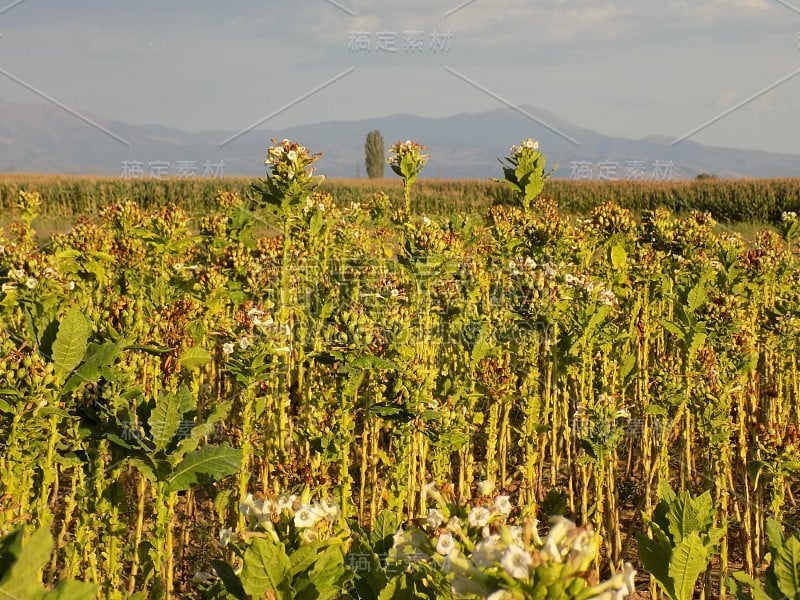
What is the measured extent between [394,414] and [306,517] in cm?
235

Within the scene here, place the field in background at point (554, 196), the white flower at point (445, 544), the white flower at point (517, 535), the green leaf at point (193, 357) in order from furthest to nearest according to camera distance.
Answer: the field in background at point (554, 196), the green leaf at point (193, 357), the white flower at point (445, 544), the white flower at point (517, 535)

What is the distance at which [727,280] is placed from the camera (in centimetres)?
786

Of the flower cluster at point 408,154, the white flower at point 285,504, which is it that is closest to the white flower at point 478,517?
the white flower at point 285,504

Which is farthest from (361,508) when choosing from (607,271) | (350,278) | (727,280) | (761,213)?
(761,213)

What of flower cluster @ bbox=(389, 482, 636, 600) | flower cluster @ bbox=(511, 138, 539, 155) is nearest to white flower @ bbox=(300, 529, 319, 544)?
flower cluster @ bbox=(389, 482, 636, 600)

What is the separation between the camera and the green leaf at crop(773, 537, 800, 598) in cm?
202

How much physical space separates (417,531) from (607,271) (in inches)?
250

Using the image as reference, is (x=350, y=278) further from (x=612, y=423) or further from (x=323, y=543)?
(x=323, y=543)

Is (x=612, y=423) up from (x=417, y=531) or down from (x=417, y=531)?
down

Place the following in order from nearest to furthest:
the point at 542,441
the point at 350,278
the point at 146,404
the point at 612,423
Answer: the point at 146,404 < the point at 612,423 < the point at 542,441 < the point at 350,278

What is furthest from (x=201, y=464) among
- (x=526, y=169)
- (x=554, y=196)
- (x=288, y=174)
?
(x=554, y=196)

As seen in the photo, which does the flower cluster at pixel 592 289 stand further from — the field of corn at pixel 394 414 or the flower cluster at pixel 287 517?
the flower cluster at pixel 287 517

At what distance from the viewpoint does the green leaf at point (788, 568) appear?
2.02 meters

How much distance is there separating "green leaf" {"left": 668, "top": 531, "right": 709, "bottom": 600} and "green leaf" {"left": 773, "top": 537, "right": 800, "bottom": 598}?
1.22 feet
